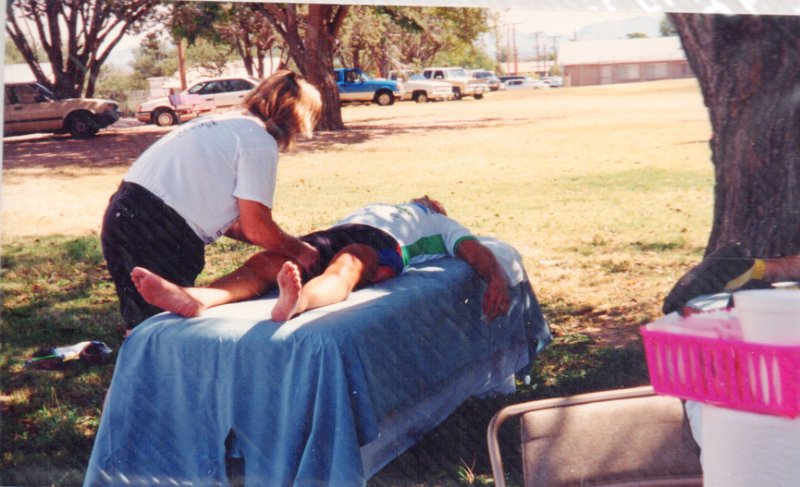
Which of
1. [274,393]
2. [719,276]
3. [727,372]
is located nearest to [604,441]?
[727,372]

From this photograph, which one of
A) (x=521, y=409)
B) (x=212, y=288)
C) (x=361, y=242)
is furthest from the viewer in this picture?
(x=361, y=242)

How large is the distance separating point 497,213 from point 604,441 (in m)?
1.40

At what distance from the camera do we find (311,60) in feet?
9.45

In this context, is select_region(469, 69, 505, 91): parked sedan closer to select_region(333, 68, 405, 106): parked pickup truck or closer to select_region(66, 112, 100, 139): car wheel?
select_region(333, 68, 405, 106): parked pickup truck

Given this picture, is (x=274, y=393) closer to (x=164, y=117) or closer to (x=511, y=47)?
(x=164, y=117)

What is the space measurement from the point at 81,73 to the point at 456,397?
67.4 inches

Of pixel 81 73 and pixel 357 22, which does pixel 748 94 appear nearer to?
pixel 357 22

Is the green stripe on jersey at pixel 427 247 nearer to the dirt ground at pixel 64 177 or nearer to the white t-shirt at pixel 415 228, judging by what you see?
the white t-shirt at pixel 415 228

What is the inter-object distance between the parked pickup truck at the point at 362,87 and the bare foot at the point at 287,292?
83 cm

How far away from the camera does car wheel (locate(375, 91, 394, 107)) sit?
9.41 feet

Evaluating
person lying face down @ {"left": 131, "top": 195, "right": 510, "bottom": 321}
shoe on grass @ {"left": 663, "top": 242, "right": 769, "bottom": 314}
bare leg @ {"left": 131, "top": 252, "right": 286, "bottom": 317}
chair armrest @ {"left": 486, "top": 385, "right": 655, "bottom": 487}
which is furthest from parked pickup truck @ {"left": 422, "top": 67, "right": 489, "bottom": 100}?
chair armrest @ {"left": 486, "top": 385, "right": 655, "bottom": 487}

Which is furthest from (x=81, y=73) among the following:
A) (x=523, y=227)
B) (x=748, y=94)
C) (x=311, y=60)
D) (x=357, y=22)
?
(x=748, y=94)

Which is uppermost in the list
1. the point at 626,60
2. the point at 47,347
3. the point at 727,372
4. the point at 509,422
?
the point at 626,60

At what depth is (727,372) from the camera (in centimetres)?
119
